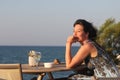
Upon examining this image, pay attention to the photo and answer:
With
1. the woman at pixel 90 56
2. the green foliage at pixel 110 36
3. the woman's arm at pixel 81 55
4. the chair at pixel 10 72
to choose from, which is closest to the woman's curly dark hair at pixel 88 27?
the woman at pixel 90 56

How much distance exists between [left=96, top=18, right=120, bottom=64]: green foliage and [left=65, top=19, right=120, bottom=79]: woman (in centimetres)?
1783

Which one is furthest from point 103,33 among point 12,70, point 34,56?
point 12,70

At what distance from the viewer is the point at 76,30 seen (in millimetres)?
4641

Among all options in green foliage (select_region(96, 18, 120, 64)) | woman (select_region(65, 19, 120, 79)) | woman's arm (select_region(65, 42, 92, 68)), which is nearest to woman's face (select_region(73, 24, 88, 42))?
woman (select_region(65, 19, 120, 79))

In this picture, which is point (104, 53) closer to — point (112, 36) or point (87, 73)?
point (87, 73)

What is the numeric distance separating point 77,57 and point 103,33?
18.3 meters

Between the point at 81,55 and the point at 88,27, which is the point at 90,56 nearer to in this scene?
the point at 81,55

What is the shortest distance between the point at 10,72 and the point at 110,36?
1815cm

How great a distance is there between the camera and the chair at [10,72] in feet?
15.9

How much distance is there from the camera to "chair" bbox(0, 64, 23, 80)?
190 inches

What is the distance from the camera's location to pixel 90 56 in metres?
4.55

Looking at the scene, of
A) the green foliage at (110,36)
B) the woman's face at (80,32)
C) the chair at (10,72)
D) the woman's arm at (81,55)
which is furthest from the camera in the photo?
the green foliage at (110,36)

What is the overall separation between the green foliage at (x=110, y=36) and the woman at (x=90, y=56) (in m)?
17.8

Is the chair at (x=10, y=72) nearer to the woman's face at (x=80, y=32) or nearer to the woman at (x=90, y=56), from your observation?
the woman at (x=90, y=56)
